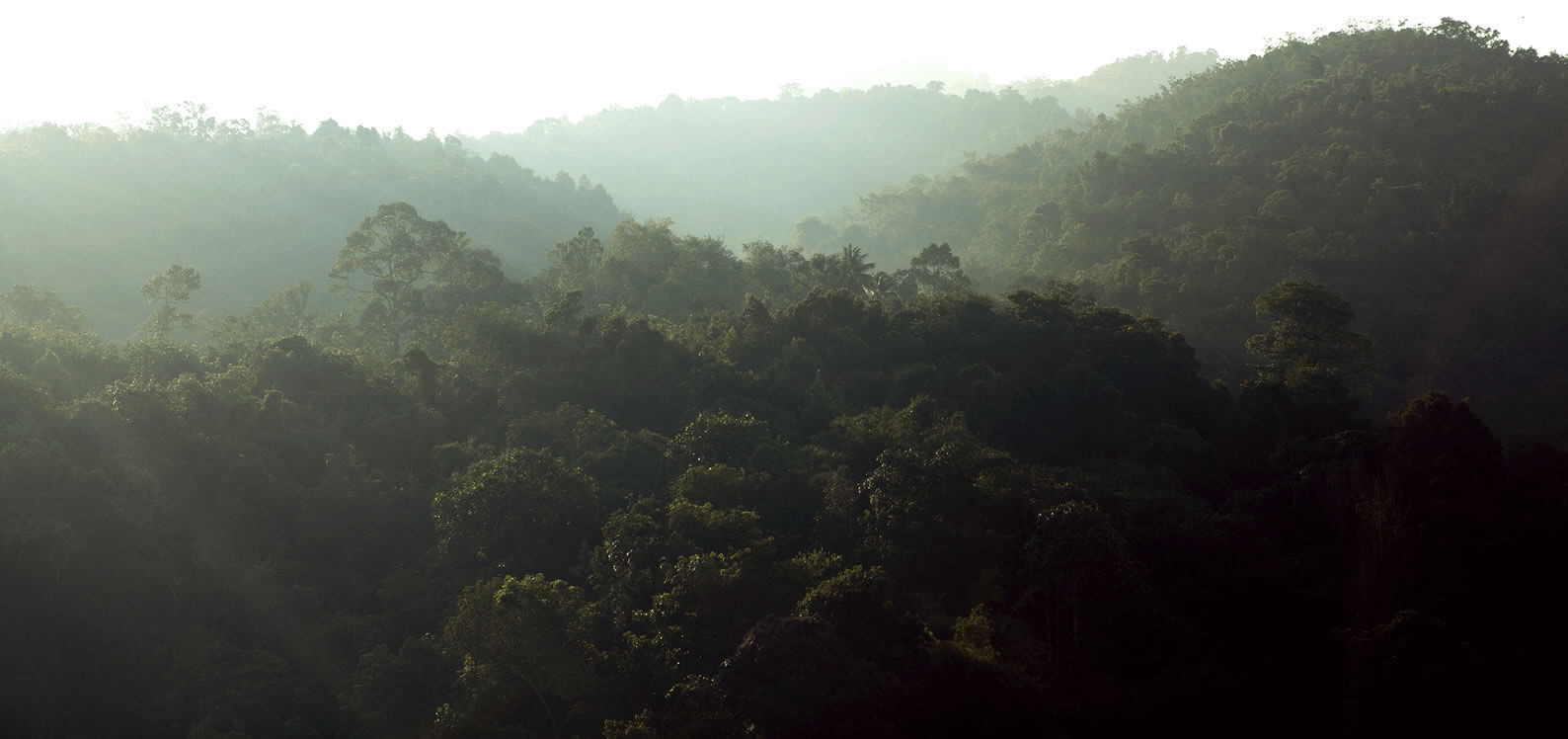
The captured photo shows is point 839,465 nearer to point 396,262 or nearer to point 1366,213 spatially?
point 396,262

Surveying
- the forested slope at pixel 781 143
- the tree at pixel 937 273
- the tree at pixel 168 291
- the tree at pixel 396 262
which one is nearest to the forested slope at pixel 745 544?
the tree at pixel 168 291

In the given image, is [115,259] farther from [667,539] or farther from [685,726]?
[685,726]

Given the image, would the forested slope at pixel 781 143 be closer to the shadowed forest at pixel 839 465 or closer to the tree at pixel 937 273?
the tree at pixel 937 273

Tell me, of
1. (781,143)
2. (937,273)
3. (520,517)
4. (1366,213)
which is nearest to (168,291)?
(520,517)

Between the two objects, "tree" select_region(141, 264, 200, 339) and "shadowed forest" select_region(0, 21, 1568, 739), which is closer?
"shadowed forest" select_region(0, 21, 1568, 739)

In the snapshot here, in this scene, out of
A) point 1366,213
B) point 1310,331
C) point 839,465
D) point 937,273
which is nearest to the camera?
point 839,465

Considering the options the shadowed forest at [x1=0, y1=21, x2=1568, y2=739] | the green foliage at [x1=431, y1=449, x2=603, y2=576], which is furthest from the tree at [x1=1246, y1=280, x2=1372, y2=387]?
the green foliage at [x1=431, y1=449, x2=603, y2=576]

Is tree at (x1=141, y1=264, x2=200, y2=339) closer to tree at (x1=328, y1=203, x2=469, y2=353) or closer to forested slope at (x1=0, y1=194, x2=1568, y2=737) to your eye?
tree at (x1=328, y1=203, x2=469, y2=353)
